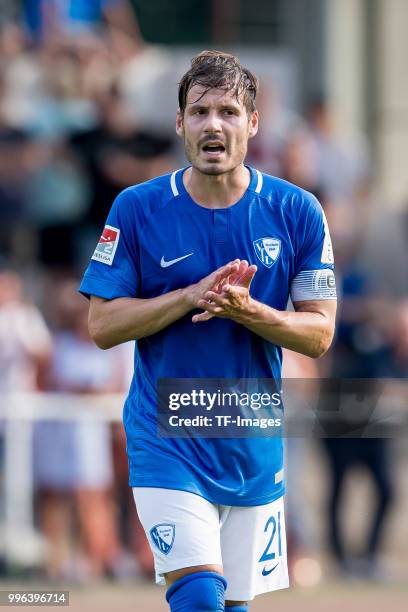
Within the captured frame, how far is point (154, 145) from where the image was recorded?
11.7 m

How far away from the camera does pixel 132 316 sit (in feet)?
17.5

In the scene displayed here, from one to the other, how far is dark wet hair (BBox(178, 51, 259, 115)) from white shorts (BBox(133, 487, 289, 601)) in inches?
60.4

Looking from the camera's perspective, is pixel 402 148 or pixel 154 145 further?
pixel 402 148

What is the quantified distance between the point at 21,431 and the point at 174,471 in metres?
5.12

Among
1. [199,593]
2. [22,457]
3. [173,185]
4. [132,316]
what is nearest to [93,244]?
[22,457]

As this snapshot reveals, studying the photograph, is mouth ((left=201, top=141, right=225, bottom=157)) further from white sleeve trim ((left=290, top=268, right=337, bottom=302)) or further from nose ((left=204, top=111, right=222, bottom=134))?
white sleeve trim ((left=290, top=268, right=337, bottom=302))

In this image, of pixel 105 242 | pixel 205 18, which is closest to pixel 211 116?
pixel 105 242

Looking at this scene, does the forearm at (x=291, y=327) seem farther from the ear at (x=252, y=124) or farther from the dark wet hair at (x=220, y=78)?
the dark wet hair at (x=220, y=78)

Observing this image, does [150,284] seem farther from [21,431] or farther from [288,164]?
[288,164]

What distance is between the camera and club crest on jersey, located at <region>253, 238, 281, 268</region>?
542cm

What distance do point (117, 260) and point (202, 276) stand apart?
0.35 metres

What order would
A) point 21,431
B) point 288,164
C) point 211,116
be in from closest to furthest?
point 211,116, point 21,431, point 288,164

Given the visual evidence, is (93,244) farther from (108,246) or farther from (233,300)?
(233,300)

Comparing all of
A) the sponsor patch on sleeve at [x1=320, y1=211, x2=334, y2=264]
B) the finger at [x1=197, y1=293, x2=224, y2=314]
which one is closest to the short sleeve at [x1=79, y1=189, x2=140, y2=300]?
the finger at [x1=197, y1=293, x2=224, y2=314]
